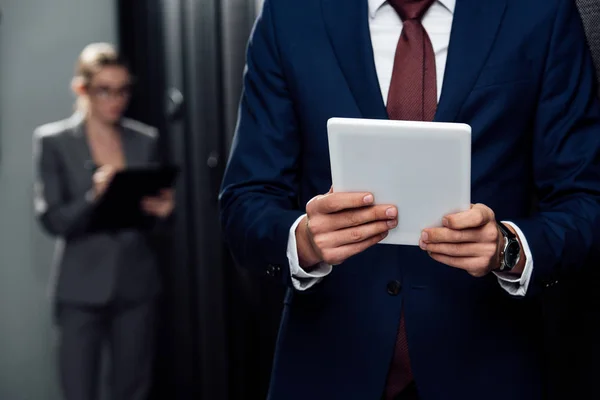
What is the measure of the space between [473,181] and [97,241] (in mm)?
2490

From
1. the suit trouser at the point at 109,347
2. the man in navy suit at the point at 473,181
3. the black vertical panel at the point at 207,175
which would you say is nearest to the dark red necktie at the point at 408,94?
the man in navy suit at the point at 473,181

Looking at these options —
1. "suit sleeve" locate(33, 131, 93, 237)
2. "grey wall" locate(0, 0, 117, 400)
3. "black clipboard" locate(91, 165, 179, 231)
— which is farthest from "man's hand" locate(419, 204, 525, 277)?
"grey wall" locate(0, 0, 117, 400)

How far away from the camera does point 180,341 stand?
3574 mm

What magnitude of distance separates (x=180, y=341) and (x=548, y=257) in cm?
245

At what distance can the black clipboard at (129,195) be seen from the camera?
343 centimetres

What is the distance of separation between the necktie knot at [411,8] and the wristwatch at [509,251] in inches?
14.1

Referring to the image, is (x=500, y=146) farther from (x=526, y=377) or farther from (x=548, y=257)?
(x=526, y=377)

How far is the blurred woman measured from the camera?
3.59m

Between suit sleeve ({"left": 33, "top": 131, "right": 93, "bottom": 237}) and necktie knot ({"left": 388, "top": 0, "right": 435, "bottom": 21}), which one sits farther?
suit sleeve ({"left": 33, "top": 131, "right": 93, "bottom": 237})

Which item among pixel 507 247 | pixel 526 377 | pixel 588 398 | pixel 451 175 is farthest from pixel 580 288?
pixel 451 175

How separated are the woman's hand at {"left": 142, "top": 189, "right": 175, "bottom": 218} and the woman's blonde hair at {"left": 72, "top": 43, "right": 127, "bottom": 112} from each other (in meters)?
0.56

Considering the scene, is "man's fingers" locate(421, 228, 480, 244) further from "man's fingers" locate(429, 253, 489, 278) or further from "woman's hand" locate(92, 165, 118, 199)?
"woman's hand" locate(92, 165, 118, 199)

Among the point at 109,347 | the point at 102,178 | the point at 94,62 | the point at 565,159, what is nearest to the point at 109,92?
the point at 94,62

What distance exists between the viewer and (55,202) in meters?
3.58
